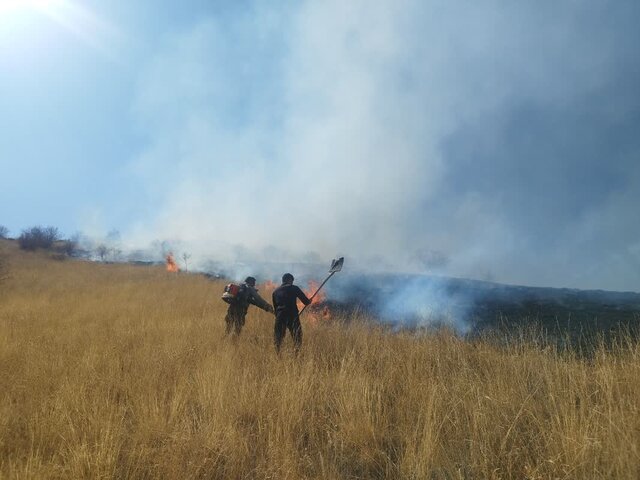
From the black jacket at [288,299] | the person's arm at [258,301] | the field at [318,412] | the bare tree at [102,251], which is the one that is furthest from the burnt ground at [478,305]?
the bare tree at [102,251]

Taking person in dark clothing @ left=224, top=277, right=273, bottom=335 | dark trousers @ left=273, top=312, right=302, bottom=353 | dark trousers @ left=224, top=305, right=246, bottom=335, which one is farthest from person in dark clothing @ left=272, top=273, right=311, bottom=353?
dark trousers @ left=224, top=305, right=246, bottom=335

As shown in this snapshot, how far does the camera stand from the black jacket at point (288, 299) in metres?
7.40

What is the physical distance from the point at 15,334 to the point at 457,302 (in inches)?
766

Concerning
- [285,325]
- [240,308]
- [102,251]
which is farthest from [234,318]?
[102,251]

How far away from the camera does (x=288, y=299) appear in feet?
24.5

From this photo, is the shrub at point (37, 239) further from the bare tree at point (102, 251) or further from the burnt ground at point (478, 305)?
the burnt ground at point (478, 305)

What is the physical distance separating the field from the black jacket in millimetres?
895

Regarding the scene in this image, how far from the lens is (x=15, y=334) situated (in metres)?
7.60

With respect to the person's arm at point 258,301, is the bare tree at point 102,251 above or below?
above

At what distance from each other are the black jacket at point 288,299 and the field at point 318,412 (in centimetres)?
89

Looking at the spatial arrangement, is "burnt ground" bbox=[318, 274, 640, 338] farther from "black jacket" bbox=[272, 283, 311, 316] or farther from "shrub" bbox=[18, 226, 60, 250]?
"shrub" bbox=[18, 226, 60, 250]

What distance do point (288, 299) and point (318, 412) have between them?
352 cm

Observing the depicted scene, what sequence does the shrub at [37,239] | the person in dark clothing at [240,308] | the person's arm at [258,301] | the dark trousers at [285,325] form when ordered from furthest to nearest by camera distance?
1. the shrub at [37,239]
2. the person in dark clothing at [240,308]
3. the person's arm at [258,301]
4. the dark trousers at [285,325]

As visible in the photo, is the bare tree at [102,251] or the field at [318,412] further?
the bare tree at [102,251]
